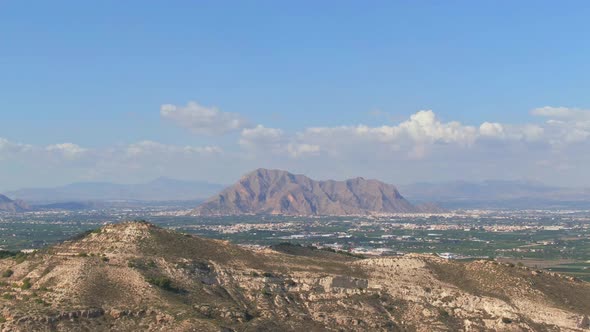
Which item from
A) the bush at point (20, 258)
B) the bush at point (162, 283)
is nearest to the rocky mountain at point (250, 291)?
the bush at point (162, 283)

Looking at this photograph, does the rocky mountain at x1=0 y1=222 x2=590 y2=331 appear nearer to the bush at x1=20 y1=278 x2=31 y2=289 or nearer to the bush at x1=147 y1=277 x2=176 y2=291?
the bush at x1=147 y1=277 x2=176 y2=291

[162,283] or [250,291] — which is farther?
[250,291]

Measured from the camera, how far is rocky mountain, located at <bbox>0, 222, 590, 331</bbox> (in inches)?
3300

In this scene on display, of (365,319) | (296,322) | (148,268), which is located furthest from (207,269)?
(365,319)

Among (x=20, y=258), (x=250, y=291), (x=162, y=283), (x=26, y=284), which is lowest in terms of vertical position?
(x=250, y=291)

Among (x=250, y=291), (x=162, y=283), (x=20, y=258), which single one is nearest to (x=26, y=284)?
(x=20, y=258)

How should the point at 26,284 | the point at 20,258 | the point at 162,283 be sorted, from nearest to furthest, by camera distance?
the point at 162,283 < the point at 26,284 < the point at 20,258

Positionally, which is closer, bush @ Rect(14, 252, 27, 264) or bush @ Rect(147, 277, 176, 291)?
bush @ Rect(147, 277, 176, 291)

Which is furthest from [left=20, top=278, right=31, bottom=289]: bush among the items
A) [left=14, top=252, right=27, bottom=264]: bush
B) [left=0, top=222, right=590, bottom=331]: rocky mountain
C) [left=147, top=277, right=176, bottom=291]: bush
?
[left=147, top=277, right=176, bottom=291]: bush

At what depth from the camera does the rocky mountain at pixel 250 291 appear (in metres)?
83.8

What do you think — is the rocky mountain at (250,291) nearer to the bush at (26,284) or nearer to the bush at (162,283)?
the bush at (162,283)

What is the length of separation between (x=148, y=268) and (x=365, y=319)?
3063 cm

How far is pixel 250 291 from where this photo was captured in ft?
318

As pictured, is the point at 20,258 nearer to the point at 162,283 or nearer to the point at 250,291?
the point at 162,283
